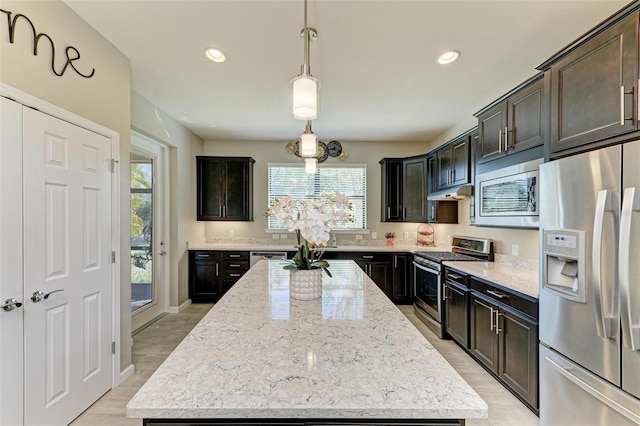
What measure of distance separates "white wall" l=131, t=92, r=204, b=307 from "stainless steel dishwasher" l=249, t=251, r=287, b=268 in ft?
3.35

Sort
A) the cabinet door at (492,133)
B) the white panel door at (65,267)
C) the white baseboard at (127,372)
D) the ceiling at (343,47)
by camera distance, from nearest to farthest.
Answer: the white panel door at (65,267), the ceiling at (343,47), the white baseboard at (127,372), the cabinet door at (492,133)

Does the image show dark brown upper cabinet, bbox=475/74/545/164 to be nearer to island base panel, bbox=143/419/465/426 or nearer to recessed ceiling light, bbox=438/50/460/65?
recessed ceiling light, bbox=438/50/460/65

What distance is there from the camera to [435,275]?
136 inches

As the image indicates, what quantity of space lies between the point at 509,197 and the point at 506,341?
1.17m

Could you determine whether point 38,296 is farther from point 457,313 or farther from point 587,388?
point 457,313

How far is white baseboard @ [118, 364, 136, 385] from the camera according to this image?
2.42 meters

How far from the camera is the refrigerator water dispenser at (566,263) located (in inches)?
59.7

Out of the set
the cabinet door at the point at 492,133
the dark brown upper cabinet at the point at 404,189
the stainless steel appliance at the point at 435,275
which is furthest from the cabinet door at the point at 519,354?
the dark brown upper cabinet at the point at 404,189

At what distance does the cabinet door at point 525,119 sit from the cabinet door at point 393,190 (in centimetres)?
237

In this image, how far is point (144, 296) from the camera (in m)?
3.76

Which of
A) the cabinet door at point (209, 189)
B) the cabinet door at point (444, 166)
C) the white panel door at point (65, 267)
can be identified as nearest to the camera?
the white panel door at point (65, 267)

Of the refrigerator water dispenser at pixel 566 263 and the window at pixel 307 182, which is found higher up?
the window at pixel 307 182

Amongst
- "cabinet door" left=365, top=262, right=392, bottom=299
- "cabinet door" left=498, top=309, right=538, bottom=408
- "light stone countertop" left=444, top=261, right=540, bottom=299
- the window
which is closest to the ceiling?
the window

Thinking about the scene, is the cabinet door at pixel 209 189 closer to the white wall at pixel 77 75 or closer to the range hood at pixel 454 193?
the white wall at pixel 77 75
